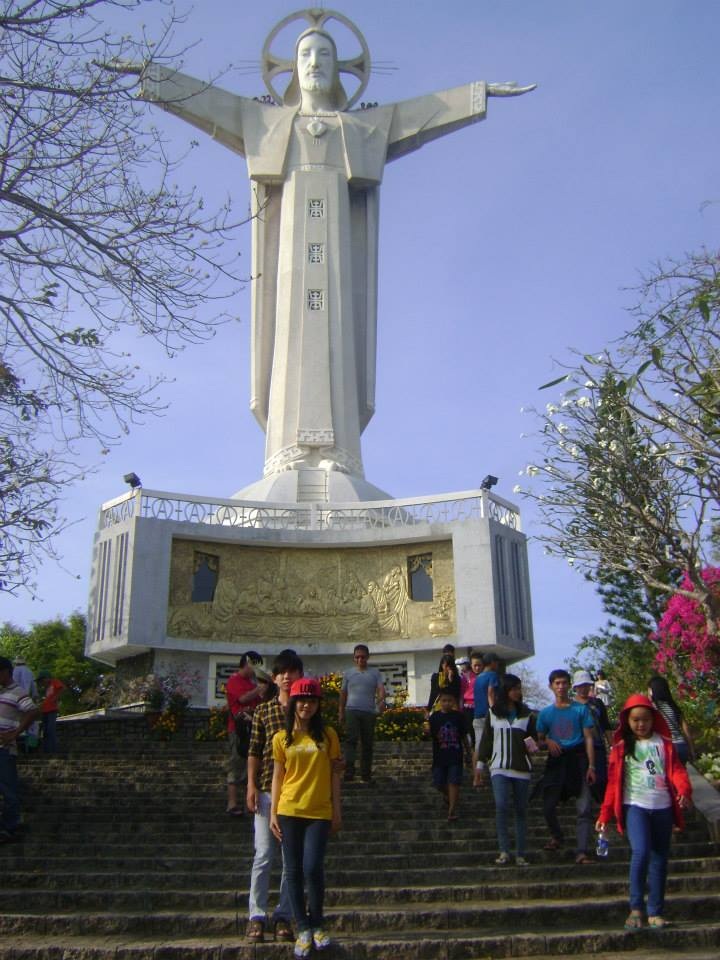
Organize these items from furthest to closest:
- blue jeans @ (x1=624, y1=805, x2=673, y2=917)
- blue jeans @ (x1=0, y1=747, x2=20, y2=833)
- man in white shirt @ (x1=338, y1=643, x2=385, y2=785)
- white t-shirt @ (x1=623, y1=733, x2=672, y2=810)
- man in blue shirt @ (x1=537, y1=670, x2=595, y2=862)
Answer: man in white shirt @ (x1=338, y1=643, x2=385, y2=785) < blue jeans @ (x1=0, y1=747, x2=20, y2=833) < man in blue shirt @ (x1=537, y1=670, x2=595, y2=862) < white t-shirt @ (x1=623, y1=733, x2=672, y2=810) < blue jeans @ (x1=624, y1=805, x2=673, y2=917)

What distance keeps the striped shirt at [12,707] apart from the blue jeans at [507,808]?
12.3ft

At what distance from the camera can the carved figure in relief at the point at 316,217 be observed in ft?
77.7

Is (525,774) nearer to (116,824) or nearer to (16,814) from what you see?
(116,824)

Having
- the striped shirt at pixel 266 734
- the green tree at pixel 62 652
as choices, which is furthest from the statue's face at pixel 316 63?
→ the striped shirt at pixel 266 734

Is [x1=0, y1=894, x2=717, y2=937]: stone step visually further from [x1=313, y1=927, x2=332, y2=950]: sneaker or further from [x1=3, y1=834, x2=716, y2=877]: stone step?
[x1=3, y1=834, x2=716, y2=877]: stone step

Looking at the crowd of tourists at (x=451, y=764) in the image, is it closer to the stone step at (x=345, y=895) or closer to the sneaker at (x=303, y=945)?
the sneaker at (x=303, y=945)

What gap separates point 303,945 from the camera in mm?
4863

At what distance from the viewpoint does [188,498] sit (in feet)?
64.4

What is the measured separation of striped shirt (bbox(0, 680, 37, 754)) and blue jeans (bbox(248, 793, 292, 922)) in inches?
127

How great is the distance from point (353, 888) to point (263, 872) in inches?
50.8

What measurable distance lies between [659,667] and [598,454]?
4904mm

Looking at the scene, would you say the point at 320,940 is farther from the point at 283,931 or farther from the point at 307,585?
the point at 307,585

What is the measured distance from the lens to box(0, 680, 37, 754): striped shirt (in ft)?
26.2

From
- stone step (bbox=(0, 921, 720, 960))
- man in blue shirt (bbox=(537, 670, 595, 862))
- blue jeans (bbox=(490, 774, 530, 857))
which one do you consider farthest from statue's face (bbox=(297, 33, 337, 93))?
stone step (bbox=(0, 921, 720, 960))
